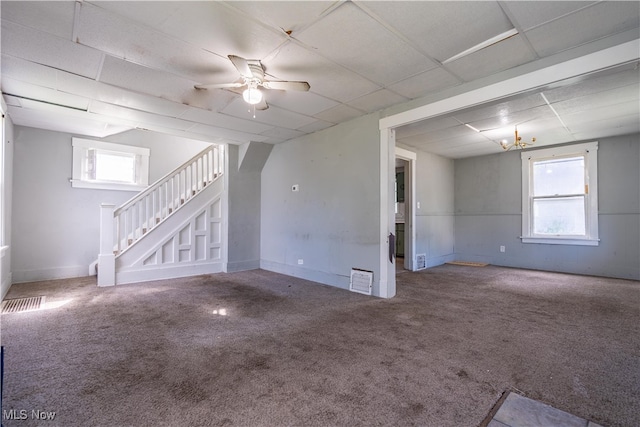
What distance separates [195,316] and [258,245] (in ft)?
9.85

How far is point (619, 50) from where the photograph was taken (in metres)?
2.33

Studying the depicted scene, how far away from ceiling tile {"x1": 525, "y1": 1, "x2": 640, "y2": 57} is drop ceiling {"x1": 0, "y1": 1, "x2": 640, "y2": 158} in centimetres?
1

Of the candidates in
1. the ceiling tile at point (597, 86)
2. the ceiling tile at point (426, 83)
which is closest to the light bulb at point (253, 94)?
the ceiling tile at point (426, 83)

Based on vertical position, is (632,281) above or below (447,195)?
below

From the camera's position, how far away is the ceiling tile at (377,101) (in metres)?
3.51

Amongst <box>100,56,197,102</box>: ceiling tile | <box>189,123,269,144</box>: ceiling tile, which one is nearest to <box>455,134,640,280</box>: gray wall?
<box>189,123,269,144</box>: ceiling tile

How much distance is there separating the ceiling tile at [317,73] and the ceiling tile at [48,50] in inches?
63.6

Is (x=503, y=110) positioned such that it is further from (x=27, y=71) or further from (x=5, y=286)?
(x=5, y=286)

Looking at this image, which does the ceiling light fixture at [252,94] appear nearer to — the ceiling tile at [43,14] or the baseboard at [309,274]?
the ceiling tile at [43,14]

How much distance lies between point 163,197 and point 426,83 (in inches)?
182

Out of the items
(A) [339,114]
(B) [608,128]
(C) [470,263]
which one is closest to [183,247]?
(A) [339,114]

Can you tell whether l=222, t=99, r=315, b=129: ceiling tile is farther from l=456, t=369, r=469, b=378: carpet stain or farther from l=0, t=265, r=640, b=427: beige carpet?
l=456, t=369, r=469, b=378: carpet stain

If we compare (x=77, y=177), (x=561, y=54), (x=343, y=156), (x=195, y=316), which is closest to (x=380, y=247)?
(x=343, y=156)

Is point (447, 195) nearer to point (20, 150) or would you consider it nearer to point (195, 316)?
point (195, 316)
